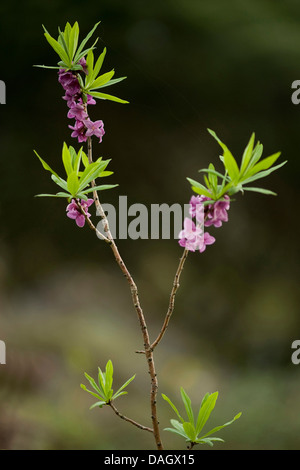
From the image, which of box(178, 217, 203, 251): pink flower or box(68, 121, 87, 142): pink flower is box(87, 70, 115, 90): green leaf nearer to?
box(68, 121, 87, 142): pink flower

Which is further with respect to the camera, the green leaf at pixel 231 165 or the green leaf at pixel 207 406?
the green leaf at pixel 207 406

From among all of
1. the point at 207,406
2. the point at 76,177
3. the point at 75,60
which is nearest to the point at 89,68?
the point at 75,60

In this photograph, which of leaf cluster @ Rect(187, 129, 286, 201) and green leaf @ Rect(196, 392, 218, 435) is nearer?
leaf cluster @ Rect(187, 129, 286, 201)

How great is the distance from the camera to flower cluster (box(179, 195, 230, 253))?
40 centimetres

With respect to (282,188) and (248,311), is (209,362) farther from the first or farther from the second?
(282,188)

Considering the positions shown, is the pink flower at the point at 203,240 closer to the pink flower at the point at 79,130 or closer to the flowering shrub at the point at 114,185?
the flowering shrub at the point at 114,185

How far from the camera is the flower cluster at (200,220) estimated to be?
403 millimetres

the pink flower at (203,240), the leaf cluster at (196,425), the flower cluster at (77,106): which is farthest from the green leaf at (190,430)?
the flower cluster at (77,106)

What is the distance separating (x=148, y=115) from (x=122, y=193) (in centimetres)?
24

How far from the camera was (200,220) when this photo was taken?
1.33 feet

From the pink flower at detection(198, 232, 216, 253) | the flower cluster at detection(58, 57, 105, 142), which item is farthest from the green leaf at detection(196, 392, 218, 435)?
the flower cluster at detection(58, 57, 105, 142)

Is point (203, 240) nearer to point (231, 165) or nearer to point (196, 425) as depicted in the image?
point (231, 165)

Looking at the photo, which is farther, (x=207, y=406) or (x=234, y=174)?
(x=207, y=406)

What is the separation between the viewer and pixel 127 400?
1255 millimetres
